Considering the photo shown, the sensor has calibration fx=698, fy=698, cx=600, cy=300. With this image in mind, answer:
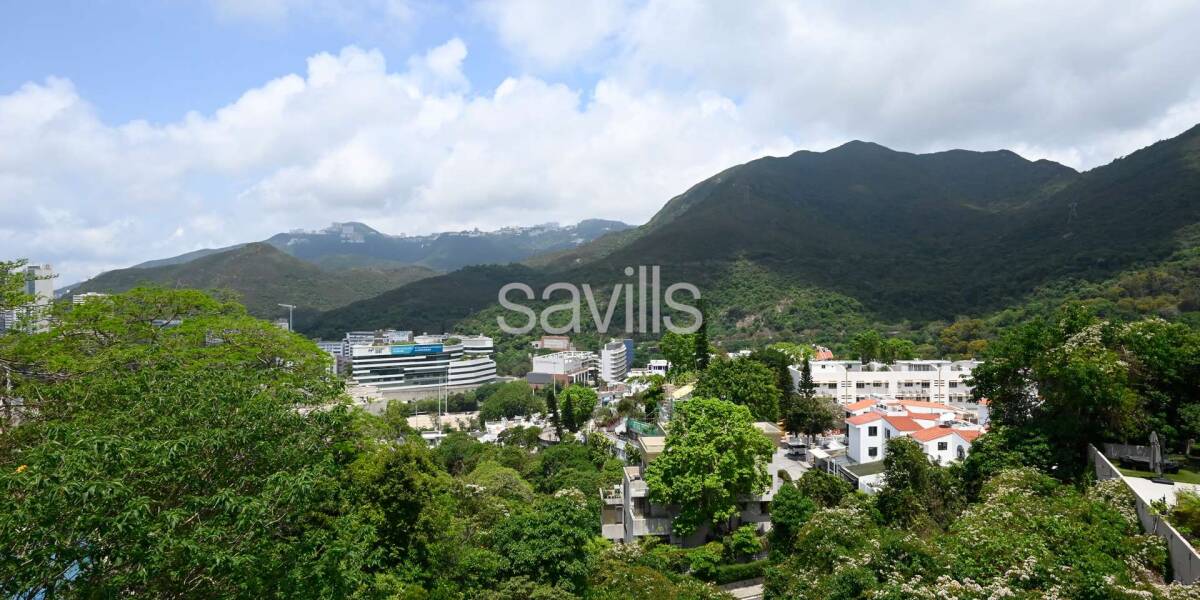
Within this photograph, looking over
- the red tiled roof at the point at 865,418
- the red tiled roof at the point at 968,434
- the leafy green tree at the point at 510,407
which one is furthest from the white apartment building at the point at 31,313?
the leafy green tree at the point at 510,407

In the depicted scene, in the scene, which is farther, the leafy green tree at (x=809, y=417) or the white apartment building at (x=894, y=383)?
the white apartment building at (x=894, y=383)

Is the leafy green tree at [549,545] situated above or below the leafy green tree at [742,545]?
above

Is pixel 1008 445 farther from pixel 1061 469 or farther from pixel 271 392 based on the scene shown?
pixel 271 392

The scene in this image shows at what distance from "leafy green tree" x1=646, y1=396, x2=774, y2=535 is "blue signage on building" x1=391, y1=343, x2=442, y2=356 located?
191 ft

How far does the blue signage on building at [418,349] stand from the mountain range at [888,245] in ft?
67.5

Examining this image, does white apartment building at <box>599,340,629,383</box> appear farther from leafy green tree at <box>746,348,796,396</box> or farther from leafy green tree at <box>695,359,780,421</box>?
leafy green tree at <box>695,359,780,421</box>

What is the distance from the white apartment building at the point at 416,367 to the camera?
70.8 meters

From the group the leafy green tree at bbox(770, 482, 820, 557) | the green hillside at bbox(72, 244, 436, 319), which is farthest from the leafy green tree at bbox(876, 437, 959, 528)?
the green hillside at bbox(72, 244, 436, 319)

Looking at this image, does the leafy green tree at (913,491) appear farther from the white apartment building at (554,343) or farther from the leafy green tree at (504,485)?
the white apartment building at (554,343)

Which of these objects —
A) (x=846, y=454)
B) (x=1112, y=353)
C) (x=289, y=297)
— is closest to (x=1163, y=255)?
(x=846, y=454)

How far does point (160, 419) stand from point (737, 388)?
66.5 feet

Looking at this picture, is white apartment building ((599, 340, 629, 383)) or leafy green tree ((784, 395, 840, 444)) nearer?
leafy green tree ((784, 395, 840, 444))

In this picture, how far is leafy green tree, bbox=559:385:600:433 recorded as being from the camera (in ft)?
117

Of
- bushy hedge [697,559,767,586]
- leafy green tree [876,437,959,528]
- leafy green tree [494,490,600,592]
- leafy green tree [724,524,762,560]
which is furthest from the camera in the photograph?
leafy green tree [724,524,762,560]
